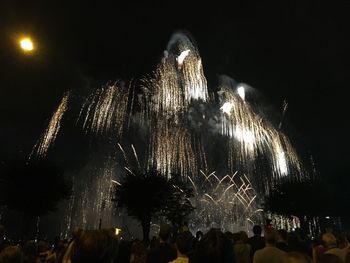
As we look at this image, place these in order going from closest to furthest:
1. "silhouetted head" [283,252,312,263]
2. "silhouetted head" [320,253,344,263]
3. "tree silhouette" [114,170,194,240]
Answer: "silhouetted head" [283,252,312,263] → "silhouetted head" [320,253,344,263] → "tree silhouette" [114,170,194,240]

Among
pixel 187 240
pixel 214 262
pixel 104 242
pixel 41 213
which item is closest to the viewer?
pixel 104 242

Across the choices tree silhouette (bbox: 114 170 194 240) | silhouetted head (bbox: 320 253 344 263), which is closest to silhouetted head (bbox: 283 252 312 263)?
silhouetted head (bbox: 320 253 344 263)

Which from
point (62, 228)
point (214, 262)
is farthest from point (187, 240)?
point (62, 228)

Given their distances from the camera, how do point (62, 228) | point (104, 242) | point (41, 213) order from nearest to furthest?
1. point (104, 242)
2. point (41, 213)
3. point (62, 228)

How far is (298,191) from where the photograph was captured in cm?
5941

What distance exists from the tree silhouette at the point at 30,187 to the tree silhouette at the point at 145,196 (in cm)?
841

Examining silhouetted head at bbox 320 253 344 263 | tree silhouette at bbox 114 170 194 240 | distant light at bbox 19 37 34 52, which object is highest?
tree silhouette at bbox 114 170 194 240

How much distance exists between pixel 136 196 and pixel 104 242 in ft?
143

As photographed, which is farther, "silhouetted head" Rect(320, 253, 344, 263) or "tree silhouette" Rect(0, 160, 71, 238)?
"tree silhouette" Rect(0, 160, 71, 238)

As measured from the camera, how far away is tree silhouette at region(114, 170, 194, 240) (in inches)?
1837

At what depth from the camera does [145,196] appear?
4734 cm

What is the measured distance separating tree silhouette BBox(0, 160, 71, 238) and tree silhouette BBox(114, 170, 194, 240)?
841 cm

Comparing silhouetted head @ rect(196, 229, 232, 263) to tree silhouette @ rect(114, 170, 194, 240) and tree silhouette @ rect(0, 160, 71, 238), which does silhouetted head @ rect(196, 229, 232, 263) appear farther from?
tree silhouette @ rect(114, 170, 194, 240)

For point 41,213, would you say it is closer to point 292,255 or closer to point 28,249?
point 28,249
